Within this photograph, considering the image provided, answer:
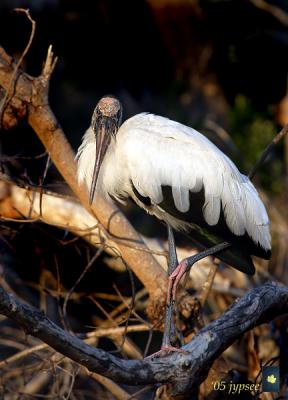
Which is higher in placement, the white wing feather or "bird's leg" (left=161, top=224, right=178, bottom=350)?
the white wing feather

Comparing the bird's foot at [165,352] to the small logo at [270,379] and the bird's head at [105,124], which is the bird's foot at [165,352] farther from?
the bird's head at [105,124]

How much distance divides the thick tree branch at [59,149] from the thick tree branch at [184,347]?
100 centimetres

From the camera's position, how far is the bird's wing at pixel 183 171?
4129 millimetres

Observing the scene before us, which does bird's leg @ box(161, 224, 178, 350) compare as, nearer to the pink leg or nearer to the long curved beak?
the pink leg

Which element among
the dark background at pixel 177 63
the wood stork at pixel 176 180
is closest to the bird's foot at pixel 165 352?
the wood stork at pixel 176 180

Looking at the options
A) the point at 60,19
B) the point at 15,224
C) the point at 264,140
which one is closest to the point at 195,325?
the point at 15,224

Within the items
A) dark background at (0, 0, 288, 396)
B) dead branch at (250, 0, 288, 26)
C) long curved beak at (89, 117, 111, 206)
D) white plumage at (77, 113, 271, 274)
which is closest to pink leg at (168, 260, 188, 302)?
white plumage at (77, 113, 271, 274)

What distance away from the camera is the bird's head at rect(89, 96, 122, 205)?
428cm

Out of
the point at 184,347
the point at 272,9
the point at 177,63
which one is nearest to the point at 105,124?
the point at 184,347

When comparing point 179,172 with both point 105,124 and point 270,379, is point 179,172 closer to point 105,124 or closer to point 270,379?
point 105,124

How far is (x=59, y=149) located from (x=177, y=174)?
0.97 meters

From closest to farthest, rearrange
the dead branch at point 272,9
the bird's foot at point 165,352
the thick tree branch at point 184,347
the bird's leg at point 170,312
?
the thick tree branch at point 184,347, the bird's foot at point 165,352, the bird's leg at point 170,312, the dead branch at point 272,9

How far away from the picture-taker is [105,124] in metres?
4.36

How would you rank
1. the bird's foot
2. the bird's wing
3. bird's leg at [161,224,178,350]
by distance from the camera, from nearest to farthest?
the bird's foot
bird's leg at [161,224,178,350]
the bird's wing
